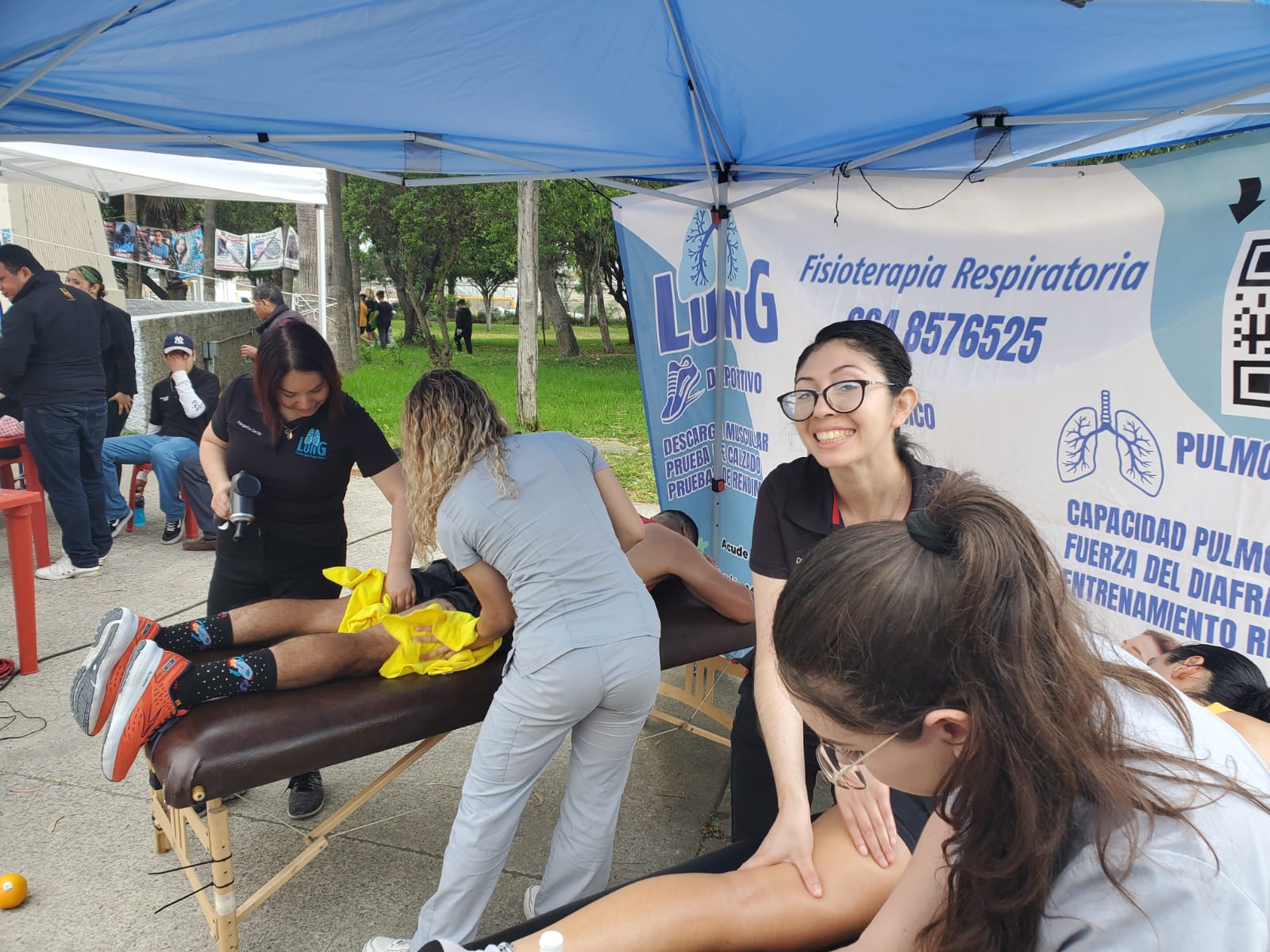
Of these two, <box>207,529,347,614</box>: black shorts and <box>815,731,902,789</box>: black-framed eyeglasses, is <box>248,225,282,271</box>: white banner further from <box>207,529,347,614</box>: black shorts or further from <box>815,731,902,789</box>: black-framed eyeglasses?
<box>815,731,902,789</box>: black-framed eyeglasses

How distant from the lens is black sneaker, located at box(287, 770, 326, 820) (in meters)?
2.82

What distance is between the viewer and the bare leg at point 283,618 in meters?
2.64

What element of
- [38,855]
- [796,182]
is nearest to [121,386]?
[38,855]

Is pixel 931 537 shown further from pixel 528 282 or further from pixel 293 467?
pixel 528 282

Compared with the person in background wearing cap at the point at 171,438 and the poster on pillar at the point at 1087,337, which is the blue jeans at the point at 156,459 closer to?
the person in background wearing cap at the point at 171,438

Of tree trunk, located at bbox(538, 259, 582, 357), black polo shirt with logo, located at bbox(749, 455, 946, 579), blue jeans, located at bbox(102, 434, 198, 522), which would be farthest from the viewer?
Result: tree trunk, located at bbox(538, 259, 582, 357)

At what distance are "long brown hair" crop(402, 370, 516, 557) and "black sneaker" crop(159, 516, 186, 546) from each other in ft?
14.0

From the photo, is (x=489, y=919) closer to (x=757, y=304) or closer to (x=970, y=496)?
(x=970, y=496)

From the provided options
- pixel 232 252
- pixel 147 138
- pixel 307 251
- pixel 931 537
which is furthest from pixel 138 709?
pixel 232 252

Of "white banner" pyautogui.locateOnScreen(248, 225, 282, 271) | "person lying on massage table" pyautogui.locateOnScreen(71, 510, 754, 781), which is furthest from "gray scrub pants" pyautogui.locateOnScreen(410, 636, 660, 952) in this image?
"white banner" pyautogui.locateOnScreen(248, 225, 282, 271)

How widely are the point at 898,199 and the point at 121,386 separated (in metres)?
5.35

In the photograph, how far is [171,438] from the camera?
5.84 meters

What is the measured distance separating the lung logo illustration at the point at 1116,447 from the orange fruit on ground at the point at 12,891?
Result: 10.4 ft

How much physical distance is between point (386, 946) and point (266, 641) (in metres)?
0.97
